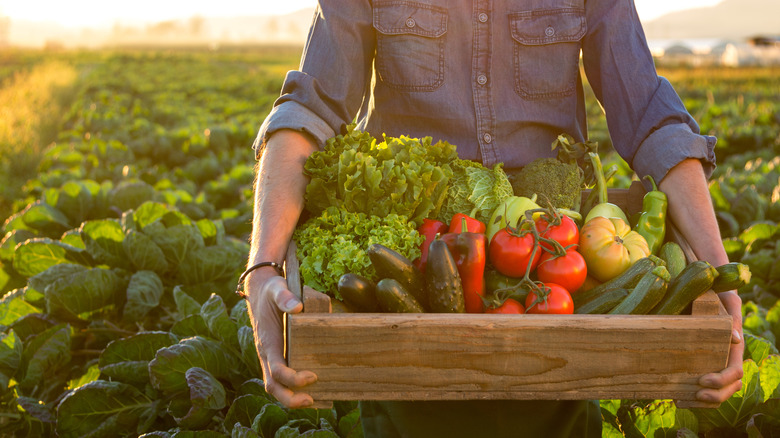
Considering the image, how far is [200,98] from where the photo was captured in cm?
2150

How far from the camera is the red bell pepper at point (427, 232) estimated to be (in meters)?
2.51

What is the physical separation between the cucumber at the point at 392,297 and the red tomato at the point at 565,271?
0.48 m

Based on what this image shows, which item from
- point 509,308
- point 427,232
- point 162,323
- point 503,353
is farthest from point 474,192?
point 162,323

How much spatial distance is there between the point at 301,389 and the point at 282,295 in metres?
0.28

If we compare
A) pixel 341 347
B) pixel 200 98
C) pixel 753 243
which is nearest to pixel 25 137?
pixel 200 98

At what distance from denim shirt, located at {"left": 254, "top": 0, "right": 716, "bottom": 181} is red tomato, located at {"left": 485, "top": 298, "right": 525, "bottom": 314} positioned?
3.27 ft

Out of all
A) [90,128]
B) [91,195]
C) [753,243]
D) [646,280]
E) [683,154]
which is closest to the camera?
[646,280]

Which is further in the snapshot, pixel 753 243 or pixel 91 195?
pixel 91 195

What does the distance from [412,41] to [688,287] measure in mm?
1575

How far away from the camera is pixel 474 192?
109 inches

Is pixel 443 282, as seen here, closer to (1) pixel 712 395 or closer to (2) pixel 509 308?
(2) pixel 509 308

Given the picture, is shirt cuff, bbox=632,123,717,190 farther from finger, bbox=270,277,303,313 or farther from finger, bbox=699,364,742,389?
finger, bbox=270,277,303,313

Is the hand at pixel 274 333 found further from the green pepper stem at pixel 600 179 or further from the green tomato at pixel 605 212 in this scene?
the green pepper stem at pixel 600 179

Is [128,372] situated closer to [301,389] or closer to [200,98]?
[301,389]
